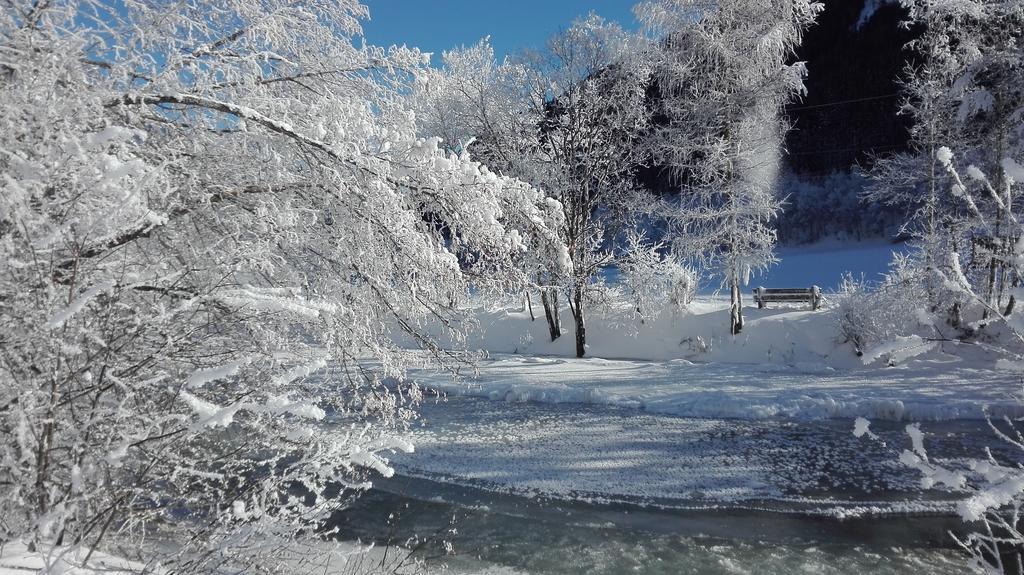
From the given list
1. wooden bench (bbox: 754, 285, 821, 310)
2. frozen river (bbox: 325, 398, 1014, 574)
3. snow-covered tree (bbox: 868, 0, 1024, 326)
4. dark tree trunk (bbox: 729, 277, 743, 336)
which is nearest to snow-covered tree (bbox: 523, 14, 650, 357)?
dark tree trunk (bbox: 729, 277, 743, 336)

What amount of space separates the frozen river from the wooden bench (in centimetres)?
790

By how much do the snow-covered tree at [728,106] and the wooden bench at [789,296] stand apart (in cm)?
337

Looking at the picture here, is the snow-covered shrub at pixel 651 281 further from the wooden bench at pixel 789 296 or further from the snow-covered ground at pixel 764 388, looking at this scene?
the snow-covered ground at pixel 764 388

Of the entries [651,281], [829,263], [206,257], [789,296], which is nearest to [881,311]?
[789,296]

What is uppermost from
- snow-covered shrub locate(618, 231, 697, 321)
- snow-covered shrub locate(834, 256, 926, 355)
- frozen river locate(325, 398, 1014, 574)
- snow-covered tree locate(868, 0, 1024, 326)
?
snow-covered tree locate(868, 0, 1024, 326)

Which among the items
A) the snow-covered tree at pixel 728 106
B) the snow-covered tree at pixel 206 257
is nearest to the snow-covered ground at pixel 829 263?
the snow-covered tree at pixel 728 106

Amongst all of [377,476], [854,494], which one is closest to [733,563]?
[854,494]

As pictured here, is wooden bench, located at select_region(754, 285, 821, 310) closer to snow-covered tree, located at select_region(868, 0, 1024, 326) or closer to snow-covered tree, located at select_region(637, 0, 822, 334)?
snow-covered tree, located at select_region(868, 0, 1024, 326)

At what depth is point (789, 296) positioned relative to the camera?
17203mm

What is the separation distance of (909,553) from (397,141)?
5.88 meters

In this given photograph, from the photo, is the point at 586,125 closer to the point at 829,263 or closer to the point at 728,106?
the point at 728,106

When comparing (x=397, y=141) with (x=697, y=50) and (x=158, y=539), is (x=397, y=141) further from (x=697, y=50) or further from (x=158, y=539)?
(x=697, y=50)

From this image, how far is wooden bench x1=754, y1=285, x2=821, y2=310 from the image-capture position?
16.8 metres

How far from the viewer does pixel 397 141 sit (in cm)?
337
